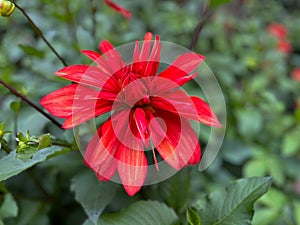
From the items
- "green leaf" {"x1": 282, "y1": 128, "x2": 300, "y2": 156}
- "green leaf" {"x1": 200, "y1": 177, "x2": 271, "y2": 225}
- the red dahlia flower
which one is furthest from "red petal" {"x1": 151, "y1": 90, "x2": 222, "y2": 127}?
"green leaf" {"x1": 282, "y1": 128, "x2": 300, "y2": 156}

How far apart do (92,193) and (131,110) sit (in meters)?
0.16

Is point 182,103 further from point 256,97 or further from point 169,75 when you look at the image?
point 256,97

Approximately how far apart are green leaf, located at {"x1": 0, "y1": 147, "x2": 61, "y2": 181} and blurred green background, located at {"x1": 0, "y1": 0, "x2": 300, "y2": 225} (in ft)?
0.19

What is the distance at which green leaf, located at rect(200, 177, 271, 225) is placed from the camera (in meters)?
0.58

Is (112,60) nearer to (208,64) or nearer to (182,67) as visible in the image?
(182,67)

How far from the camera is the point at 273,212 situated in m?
0.99

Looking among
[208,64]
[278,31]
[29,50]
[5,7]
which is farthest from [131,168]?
[278,31]

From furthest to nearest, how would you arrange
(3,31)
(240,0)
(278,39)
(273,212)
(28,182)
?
(240,0) → (278,39) → (3,31) → (273,212) → (28,182)

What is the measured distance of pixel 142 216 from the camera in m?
0.57

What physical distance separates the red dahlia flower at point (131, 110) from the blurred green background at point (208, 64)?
11 centimetres

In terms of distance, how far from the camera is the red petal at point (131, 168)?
1.61ft

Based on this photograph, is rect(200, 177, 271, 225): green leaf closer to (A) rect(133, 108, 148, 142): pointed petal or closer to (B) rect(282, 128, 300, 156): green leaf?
(A) rect(133, 108, 148, 142): pointed petal

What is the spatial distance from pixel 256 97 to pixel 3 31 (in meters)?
0.88

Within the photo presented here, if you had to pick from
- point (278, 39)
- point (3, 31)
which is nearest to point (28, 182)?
point (3, 31)
